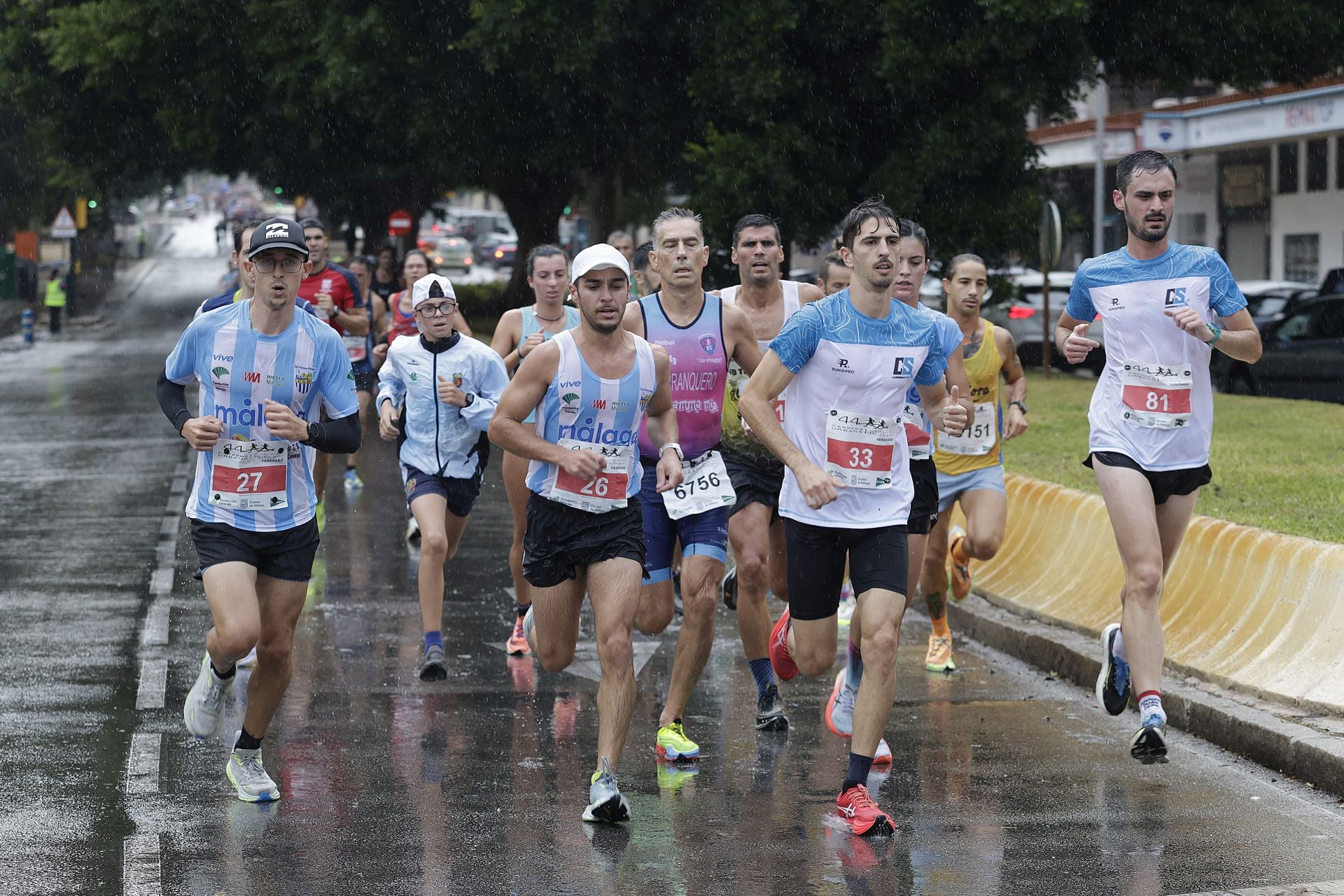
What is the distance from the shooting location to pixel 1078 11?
2109 centimetres

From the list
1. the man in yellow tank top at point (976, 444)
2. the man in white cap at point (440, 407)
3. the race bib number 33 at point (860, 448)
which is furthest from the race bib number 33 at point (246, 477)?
the man in yellow tank top at point (976, 444)

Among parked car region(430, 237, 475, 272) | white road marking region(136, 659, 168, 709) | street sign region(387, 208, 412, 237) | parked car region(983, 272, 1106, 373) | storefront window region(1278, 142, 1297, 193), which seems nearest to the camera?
white road marking region(136, 659, 168, 709)

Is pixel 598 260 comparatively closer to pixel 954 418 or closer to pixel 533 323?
pixel 954 418

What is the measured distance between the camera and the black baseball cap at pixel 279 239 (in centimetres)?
641

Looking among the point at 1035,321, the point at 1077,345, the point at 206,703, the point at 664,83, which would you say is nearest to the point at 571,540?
the point at 206,703

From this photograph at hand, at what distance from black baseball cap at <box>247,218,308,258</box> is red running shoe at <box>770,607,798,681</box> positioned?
2459 mm

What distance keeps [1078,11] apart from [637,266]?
37.3 feet

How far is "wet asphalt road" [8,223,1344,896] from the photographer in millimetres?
5770

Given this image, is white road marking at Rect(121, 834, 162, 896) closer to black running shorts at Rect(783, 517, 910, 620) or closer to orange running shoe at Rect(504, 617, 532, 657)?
black running shorts at Rect(783, 517, 910, 620)

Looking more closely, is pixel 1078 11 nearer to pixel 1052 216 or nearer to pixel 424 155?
pixel 1052 216

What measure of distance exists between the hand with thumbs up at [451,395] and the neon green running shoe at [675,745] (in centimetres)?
256

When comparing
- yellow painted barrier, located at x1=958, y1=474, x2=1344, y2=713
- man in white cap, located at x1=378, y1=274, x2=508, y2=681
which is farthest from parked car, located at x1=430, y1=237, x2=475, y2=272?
man in white cap, located at x1=378, y1=274, x2=508, y2=681

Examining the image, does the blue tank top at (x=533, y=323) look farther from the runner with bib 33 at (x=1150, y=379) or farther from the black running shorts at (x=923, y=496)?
the runner with bib 33 at (x=1150, y=379)

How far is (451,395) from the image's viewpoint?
933 cm
